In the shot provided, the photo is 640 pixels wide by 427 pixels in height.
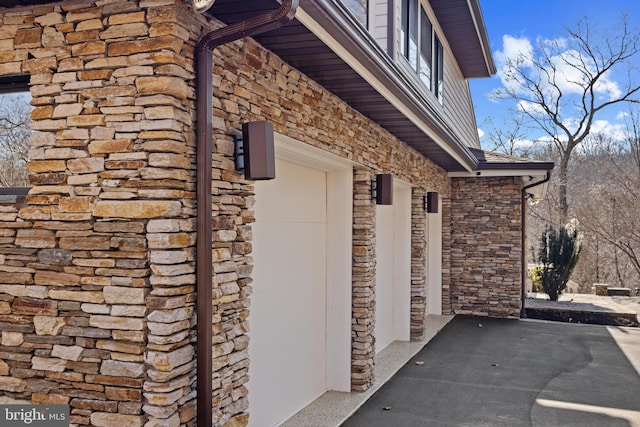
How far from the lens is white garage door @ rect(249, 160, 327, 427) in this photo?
4.36 m

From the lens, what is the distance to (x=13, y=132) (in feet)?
10.4

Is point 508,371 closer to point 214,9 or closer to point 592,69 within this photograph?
point 214,9

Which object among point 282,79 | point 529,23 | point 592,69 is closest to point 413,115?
point 282,79

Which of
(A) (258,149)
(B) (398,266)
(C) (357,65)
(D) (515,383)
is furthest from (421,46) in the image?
(A) (258,149)

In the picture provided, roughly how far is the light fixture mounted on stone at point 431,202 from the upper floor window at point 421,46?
1.70m

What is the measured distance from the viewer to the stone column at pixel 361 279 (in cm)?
575

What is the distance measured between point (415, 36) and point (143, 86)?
5712 millimetres

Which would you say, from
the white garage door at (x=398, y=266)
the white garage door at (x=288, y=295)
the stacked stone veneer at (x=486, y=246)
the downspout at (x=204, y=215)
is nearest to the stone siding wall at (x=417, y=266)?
the white garage door at (x=398, y=266)

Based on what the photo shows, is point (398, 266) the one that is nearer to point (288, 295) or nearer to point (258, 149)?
point (288, 295)

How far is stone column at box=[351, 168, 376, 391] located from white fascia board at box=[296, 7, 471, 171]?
83 cm

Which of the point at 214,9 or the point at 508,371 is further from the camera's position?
the point at 508,371

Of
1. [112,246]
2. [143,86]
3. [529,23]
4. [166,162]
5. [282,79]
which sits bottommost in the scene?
[112,246]

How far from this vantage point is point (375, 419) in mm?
5105

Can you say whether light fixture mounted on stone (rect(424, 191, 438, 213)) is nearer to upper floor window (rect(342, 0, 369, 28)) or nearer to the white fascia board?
the white fascia board
